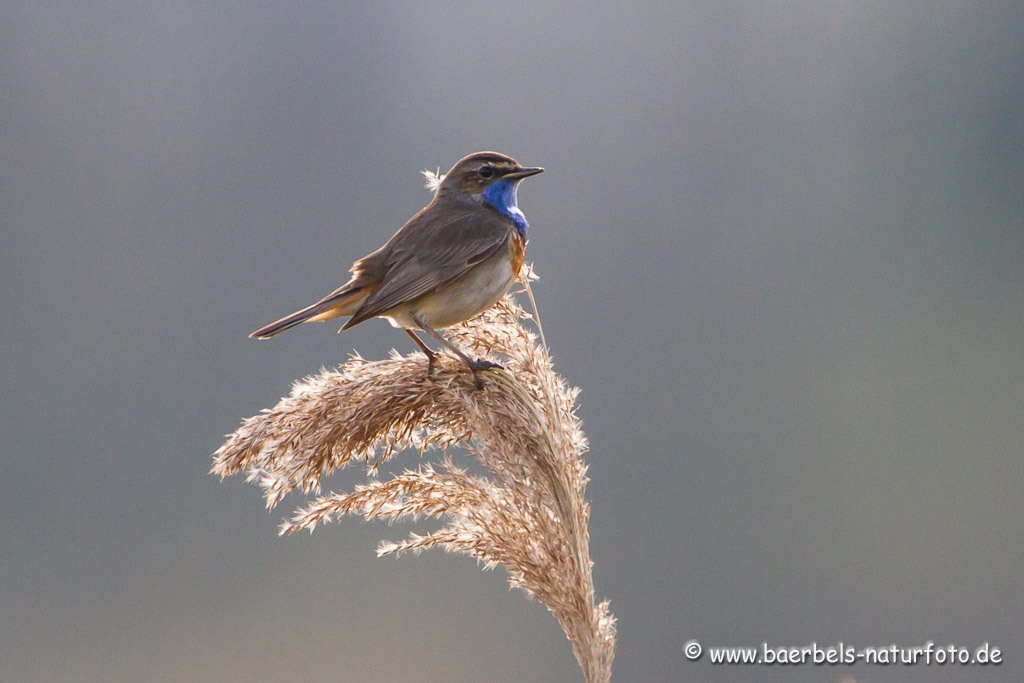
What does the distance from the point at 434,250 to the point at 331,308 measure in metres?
0.44

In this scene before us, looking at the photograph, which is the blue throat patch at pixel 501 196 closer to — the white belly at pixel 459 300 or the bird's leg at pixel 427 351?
the white belly at pixel 459 300

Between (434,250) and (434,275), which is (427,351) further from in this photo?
(434,250)

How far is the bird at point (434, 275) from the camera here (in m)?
2.85

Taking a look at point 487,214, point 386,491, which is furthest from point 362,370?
point 487,214

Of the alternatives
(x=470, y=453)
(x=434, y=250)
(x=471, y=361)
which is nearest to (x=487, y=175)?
(x=434, y=250)

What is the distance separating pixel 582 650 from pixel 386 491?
0.72 meters

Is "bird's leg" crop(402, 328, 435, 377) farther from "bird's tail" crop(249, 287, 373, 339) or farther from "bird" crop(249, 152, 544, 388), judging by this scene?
"bird's tail" crop(249, 287, 373, 339)

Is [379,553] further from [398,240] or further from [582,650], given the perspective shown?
[398,240]

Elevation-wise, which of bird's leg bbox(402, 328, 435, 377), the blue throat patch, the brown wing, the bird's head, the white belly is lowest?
bird's leg bbox(402, 328, 435, 377)

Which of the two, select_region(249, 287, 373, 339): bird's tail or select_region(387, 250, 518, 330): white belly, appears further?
select_region(387, 250, 518, 330): white belly

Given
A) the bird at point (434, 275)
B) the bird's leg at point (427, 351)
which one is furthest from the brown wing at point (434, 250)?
the bird's leg at point (427, 351)

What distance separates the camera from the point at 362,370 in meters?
2.48

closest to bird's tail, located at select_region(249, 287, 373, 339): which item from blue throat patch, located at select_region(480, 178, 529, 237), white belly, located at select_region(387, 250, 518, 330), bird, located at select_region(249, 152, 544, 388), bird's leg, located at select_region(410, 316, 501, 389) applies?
bird, located at select_region(249, 152, 544, 388)

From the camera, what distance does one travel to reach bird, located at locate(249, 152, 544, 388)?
9.35ft
